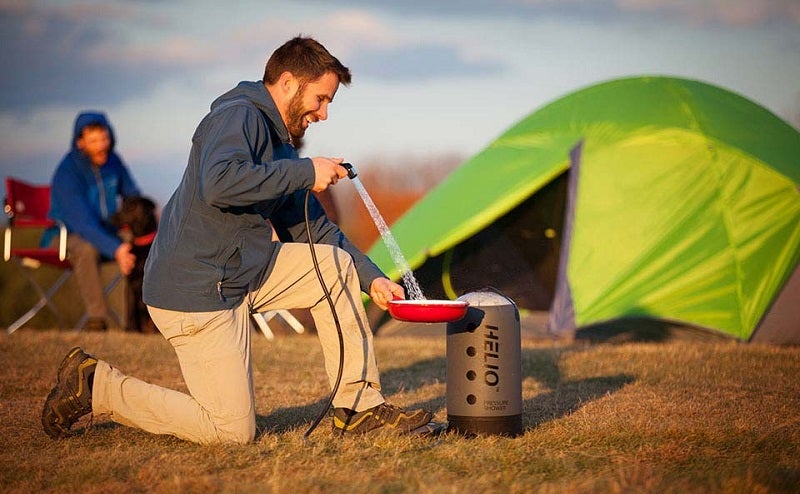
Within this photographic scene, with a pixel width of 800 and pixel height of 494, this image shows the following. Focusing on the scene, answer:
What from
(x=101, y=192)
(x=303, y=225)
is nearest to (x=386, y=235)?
(x=303, y=225)

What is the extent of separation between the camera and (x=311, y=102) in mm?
4098

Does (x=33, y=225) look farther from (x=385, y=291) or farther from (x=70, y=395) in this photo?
(x=385, y=291)

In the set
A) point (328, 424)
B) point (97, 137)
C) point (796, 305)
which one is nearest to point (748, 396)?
point (328, 424)

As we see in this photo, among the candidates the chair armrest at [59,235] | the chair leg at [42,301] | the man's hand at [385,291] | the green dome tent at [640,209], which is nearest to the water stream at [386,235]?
the man's hand at [385,291]

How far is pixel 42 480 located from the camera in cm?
350

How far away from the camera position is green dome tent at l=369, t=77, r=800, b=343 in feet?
25.6

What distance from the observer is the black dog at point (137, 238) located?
28.4 ft

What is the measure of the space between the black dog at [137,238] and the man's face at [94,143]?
1.65 feet

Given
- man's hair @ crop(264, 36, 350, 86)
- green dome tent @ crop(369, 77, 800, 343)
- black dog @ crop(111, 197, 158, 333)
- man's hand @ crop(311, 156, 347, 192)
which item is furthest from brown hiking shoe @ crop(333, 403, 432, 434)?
black dog @ crop(111, 197, 158, 333)

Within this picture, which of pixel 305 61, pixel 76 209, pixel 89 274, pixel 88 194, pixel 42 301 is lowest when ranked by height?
pixel 42 301

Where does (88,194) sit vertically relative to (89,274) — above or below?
above

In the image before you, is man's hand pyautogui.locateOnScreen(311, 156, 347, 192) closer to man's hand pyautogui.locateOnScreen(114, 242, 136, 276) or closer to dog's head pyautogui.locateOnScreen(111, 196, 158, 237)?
man's hand pyautogui.locateOnScreen(114, 242, 136, 276)

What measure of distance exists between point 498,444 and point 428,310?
65 cm

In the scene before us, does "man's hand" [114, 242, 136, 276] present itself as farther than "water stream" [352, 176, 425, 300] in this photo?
Yes
